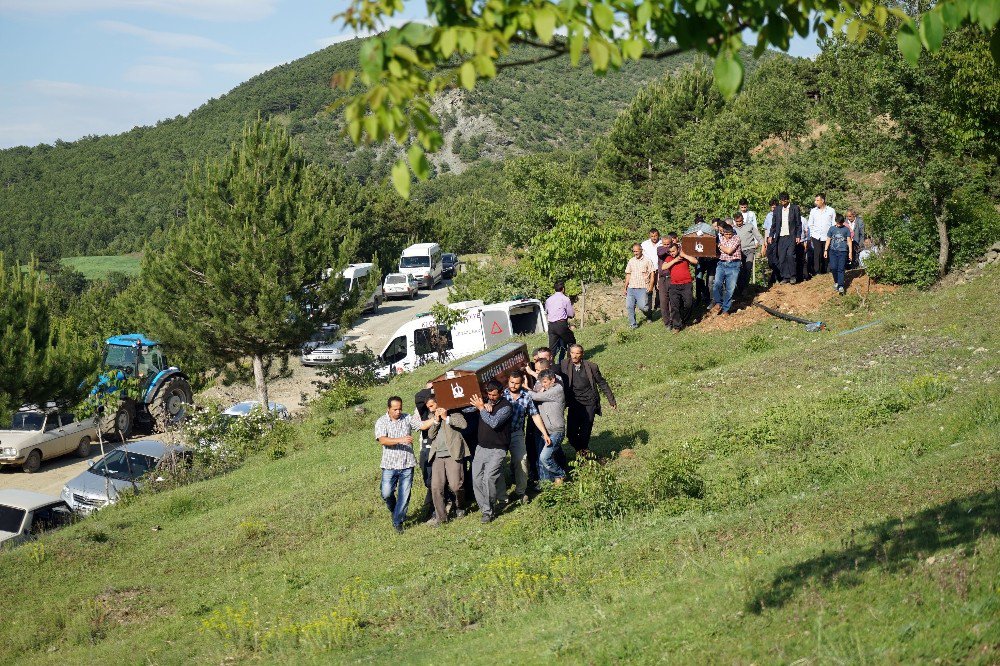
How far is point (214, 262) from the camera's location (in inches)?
1137

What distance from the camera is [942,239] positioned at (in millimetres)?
18641

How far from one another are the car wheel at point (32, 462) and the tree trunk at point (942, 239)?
81.2ft

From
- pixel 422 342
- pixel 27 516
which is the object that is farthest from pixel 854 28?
pixel 422 342

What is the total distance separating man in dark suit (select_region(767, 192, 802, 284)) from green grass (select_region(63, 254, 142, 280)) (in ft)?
297

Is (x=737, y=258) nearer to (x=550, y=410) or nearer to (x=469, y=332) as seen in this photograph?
(x=550, y=410)

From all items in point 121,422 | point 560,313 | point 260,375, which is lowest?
point 121,422

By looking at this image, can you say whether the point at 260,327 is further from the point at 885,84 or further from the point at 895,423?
the point at 895,423

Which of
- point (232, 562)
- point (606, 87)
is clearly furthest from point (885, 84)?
point (606, 87)

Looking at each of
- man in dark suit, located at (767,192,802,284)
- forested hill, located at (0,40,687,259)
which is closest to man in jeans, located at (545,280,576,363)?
man in dark suit, located at (767,192,802,284)

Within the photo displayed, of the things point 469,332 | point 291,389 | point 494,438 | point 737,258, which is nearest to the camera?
point 494,438

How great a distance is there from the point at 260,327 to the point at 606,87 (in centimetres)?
17029

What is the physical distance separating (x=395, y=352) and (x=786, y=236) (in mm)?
14321

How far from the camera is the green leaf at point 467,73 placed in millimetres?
4008

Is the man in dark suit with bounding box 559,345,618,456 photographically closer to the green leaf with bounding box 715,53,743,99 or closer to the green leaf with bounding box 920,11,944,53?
the green leaf with bounding box 715,53,743,99
